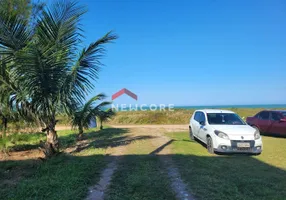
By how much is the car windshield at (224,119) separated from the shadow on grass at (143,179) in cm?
233

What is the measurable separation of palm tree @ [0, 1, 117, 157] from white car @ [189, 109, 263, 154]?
5.04m

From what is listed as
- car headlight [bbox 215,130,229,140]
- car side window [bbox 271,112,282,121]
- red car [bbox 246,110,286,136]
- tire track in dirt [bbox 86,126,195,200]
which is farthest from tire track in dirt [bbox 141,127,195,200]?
car side window [bbox 271,112,282,121]

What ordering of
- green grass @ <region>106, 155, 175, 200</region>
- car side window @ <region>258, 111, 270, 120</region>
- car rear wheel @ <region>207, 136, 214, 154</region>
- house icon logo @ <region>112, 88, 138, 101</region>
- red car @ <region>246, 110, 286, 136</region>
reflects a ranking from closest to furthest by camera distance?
1. green grass @ <region>106, 155, 175, 200</region>
2. car rear wheel @ <region>207, 136, 214, 154</region>
3. red car @ <region>246, 110, 286, 136</region>
4. car side window @ <region>258, 111, 270, 120</region>
5. house icon logo @ <region>112, 88, 138, 101</region>

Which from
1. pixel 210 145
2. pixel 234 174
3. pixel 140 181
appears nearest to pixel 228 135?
pixel 210 145

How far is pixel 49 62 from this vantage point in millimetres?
6953

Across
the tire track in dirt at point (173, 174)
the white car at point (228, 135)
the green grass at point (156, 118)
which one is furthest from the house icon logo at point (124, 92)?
the tire track in dirt at point (173, 174)

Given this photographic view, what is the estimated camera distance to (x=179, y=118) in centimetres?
2811

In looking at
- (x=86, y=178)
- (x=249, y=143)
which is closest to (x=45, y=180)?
(x=86, y=178)

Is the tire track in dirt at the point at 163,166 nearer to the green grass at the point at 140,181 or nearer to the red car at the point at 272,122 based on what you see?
the green grass at the point at 140,181

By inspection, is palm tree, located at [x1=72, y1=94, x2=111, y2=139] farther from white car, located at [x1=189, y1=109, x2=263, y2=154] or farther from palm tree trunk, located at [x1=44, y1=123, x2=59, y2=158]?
white car, located at [x1=189, y1=109, x2=263, y2=154]

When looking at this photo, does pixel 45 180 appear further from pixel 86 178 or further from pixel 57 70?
pixel 57 70

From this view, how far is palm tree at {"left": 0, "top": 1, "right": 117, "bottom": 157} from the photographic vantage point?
6883 millimetres

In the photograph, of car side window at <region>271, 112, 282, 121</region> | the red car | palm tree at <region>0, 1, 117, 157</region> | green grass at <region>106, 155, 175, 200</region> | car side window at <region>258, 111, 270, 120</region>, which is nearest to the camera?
green grass at <region>106, 155, 175, 200</region>

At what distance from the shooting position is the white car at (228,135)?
8.66m
